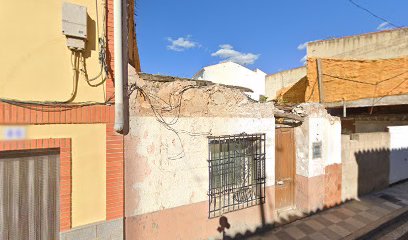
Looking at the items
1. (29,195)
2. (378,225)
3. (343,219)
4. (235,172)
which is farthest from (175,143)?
(378,225)

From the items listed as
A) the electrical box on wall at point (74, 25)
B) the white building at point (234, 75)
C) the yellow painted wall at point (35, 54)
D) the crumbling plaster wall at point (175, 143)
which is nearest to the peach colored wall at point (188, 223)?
the crumbling plaster wall at point (175, 143)

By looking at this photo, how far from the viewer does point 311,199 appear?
714 cm

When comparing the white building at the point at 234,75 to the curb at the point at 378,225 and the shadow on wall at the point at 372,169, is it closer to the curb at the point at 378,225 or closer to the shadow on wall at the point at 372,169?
the shadow on wall at the point at 372,169

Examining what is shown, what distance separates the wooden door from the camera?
682 centimetres

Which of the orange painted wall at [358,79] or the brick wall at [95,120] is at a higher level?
the orange painted wall at [358,79]

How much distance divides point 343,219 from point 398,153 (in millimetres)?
6121

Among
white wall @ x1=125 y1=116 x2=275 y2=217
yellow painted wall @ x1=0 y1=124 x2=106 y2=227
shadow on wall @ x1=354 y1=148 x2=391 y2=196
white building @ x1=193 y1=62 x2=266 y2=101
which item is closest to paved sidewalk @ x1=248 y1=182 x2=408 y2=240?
shadow on wall @ x1=354 y1=148 x2=391 y2=196

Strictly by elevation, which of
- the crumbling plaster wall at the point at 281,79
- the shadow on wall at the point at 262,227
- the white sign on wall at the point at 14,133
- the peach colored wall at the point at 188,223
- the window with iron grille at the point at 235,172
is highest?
the crumbling plaster wall at the point at 281,79

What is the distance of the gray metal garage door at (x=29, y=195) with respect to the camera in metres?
3.37

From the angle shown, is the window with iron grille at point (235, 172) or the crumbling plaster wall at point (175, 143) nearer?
the crumbling plaster wall at point (175, 143)

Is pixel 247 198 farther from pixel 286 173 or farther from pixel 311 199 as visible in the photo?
pixel 311 199

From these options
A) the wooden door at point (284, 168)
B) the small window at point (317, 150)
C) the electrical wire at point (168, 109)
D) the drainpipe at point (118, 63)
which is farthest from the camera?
the small window at point (317, 150)

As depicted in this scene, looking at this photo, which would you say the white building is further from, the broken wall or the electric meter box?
the electric meter box

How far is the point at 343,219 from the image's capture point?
6867 mm
